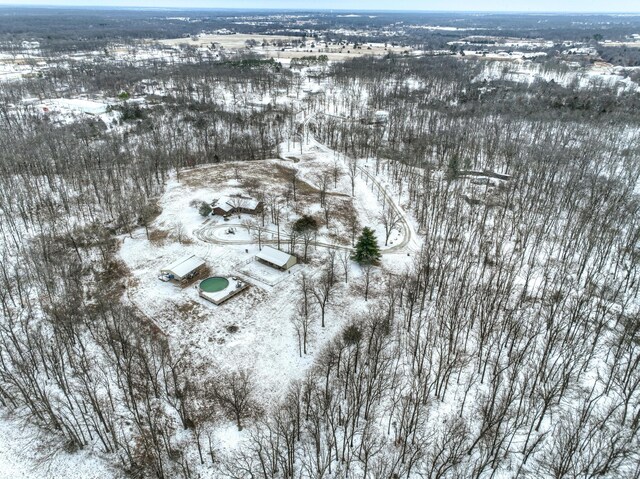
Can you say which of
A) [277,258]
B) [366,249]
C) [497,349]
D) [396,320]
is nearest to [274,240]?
[277,258]

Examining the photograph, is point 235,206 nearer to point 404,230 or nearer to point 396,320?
point 404,230

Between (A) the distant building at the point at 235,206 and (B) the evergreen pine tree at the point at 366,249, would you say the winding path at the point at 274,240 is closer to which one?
(A) the distant building at the point at 235,206

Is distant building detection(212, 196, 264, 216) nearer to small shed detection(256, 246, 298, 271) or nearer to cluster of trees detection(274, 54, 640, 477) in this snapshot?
small shed detection(256, 246, 298, 271)

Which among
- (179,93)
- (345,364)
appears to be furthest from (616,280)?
(179,93)

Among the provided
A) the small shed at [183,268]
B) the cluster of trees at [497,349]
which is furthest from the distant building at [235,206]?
the cluster of trees at [497,349]

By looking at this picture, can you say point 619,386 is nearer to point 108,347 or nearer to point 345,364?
point 345,364

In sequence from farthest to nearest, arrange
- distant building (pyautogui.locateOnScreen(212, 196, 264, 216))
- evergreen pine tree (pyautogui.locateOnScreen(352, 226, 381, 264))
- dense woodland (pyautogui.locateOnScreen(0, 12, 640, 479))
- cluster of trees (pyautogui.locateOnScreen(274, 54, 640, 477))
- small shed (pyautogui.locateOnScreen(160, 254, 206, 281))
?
distant building (pyautogui.locateOnScreen(212, 196, 264, 216)) < evergreen pine tree (pyautogui.locateOnScreen(352, 226, 381, 264)) < small shed (pyautogui.locateOnScreen(160, 254, 206, 281)) < dense woodland (pyautogui.locateOnScreen(0, 12, 640, 479)) < cluster of trees (pyautogui.locateOnScreen(274, 54, 640, 477))

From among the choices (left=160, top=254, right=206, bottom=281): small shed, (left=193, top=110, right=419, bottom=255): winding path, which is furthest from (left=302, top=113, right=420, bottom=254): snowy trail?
(left=160, top=254, right=206, bottom=281): small shed
